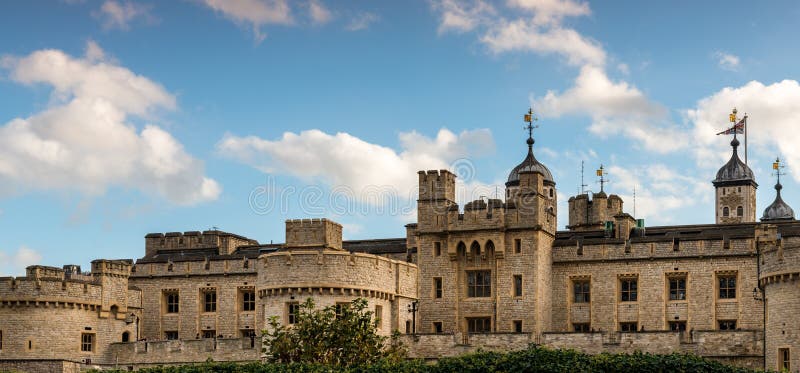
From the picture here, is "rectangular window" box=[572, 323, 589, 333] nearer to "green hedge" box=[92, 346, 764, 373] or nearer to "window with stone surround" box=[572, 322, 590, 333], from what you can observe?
"window with stone surround" box=[572, 322, 590, 333]

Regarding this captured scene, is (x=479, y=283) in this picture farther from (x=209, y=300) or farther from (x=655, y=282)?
(x=209, y=300)

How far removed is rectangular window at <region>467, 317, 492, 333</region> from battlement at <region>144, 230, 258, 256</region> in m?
18.6

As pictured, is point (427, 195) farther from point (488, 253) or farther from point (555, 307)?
point (555, 307)

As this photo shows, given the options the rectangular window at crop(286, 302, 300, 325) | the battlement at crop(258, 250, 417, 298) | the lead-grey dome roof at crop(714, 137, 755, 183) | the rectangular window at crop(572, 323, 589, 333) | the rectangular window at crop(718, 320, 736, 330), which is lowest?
the rectangular window at crop(572, 323, 589, 333)

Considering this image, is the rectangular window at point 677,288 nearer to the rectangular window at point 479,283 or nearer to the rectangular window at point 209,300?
the rectangular window at point 479,283

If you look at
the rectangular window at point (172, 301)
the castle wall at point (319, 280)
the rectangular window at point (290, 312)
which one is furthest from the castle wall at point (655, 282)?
the rectangular window at point (172, 301)

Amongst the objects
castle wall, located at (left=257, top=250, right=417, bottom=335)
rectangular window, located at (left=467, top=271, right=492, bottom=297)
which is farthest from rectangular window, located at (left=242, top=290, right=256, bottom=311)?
rectangular window, located at (left=467, top=271, right=492, bottom=297)

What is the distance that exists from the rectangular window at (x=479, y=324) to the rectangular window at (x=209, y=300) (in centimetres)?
1625

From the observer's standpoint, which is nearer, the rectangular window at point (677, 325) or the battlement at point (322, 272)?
the battlement at point (322, 272)

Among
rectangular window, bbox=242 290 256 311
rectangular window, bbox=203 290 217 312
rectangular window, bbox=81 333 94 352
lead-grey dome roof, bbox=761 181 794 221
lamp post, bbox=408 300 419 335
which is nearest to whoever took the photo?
rectangular window, bbox=81 333 94 352

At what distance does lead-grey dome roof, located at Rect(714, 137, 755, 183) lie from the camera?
113188 millimetres

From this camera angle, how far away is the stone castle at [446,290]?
6762 centimetres

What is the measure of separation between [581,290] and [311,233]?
15508 mm

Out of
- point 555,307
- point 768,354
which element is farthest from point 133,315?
point 768,354
